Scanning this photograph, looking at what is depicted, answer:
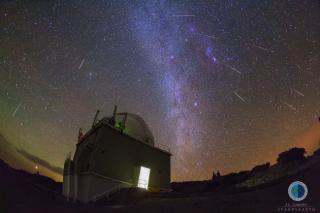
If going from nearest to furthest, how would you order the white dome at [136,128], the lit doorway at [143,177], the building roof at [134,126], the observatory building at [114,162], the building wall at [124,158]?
the observatory building at [114,162]
the building wall at [124,158]
the lit doorway at [143,177]
the building roof at [134,126]
the white dome at [136,128]

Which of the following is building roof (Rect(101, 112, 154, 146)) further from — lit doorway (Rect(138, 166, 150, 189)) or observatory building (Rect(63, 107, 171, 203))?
lit doorway (Rect(138, 166, 150, 189))

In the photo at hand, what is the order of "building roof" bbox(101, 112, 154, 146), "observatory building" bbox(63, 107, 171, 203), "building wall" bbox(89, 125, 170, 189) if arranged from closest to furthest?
"observatory building" bbox(63, 107, 171, 203) → "building wall" bbox(89, 125, 170, 189) → "building roof" bbox(101, 112, 154, 146)

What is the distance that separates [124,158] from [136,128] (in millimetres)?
4534

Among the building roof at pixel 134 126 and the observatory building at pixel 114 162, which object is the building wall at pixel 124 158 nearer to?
the observatory building at pixel 114 162

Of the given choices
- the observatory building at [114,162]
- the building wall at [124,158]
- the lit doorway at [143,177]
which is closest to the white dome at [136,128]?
the observatory building at [114,162]

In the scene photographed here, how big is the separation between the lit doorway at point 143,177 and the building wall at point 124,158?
17.2 inches

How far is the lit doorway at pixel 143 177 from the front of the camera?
23000mm

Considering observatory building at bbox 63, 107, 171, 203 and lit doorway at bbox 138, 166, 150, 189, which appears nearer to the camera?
observatory building at bbox 63, 107, 171, 203

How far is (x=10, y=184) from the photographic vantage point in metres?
17.1

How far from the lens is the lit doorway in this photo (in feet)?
75.5

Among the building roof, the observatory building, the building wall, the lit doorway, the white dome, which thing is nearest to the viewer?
the observatory building

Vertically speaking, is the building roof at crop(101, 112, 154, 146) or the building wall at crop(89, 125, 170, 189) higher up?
the building roof at crop(101, 112, 154, 146)

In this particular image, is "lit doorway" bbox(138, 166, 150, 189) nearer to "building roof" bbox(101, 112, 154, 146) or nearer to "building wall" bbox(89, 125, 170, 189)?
"building wall" bbox(89, 125, 170, 189)

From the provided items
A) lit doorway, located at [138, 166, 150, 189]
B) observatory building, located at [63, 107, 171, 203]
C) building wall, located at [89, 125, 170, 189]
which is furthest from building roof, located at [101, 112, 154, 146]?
lit doorway, located at [138, 166, 150, 189]
